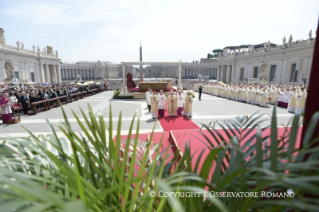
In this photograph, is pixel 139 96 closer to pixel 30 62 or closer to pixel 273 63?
pixel 273 63

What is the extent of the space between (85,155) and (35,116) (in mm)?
11708

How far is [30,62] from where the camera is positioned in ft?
132

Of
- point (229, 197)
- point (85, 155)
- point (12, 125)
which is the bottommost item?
point (12, 125)

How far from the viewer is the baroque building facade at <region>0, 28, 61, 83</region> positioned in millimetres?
32188

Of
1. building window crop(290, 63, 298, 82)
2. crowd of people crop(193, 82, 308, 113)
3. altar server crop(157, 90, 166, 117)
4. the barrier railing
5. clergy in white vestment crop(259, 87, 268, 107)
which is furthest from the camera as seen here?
building window crop(290, 63, 298, 82)

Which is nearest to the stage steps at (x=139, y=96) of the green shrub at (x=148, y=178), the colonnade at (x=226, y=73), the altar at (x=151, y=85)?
the altar at (x=151, y=85)

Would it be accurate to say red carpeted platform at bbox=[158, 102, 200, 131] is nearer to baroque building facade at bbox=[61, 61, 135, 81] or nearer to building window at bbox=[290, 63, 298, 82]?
building window at bbox=[290, 63, 298, 82]

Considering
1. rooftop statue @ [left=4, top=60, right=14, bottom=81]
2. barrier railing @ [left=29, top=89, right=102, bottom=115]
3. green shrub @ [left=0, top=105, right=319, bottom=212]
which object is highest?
rooftop statue @ [left=4, top=60, right=14, bottom=81]

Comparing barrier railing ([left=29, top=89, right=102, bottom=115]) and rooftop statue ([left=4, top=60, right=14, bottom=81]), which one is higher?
rooftop statue ([left=4, top=60, right=14, bottom=81])

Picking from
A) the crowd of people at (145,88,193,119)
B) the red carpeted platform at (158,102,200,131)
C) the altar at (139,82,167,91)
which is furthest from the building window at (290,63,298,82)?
the red carpeted platform at (158,102,200,131)

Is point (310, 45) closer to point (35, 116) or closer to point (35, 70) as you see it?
point (35, 116)

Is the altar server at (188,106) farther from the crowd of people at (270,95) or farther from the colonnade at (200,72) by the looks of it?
the colonnade at (200,72)

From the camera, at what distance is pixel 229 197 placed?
1.20m

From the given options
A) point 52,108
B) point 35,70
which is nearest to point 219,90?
point 52,108
